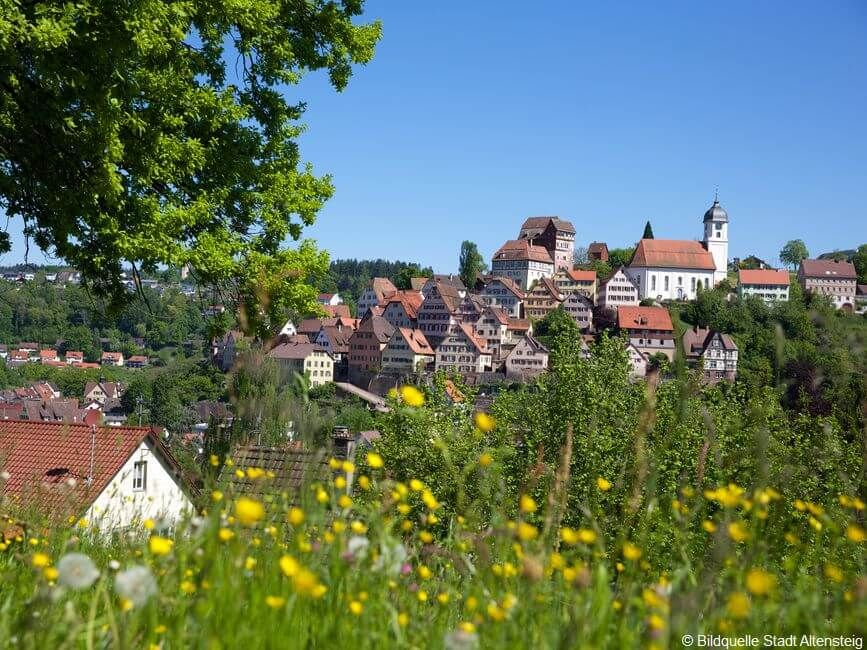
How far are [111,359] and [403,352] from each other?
189 ft

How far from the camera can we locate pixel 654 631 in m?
1.85

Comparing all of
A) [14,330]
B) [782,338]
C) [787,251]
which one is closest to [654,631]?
[782,338]

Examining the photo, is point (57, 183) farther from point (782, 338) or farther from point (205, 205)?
point (782, 338)

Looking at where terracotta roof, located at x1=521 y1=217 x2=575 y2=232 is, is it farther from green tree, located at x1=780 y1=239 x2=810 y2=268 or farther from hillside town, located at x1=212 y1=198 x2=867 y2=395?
green tree, located at x1=780 y1=239 x2=810 y2=268

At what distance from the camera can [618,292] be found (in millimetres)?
130750

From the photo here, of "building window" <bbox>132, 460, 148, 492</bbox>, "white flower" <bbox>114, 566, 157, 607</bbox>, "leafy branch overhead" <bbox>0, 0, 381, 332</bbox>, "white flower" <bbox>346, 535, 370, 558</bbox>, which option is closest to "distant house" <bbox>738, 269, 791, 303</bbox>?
"building window" <bbox>132, 460, 148, 492</bbox>

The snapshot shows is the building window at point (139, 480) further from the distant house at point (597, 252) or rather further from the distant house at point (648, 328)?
the distant house at point (597, 252)

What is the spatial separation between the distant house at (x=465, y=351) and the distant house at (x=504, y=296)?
45.7 feet

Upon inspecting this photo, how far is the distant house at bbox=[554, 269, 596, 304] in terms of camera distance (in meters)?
136

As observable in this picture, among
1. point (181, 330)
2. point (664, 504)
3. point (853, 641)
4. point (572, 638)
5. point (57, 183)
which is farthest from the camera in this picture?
point (181, 330)

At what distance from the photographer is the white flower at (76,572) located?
1992 millimetres

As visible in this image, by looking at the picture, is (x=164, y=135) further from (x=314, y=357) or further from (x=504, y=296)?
(x=504, y=296)

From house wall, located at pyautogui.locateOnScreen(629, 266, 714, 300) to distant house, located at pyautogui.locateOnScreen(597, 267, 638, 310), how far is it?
11.7 feet

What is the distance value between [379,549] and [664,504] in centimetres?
320
